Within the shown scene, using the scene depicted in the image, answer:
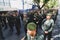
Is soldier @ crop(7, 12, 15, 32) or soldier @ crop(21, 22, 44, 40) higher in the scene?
soldier @ crop(21, 22, 44, 40)

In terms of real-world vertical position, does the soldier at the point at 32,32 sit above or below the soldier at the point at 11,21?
above

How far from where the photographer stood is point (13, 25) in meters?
13.5

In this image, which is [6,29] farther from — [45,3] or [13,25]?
[45,3]

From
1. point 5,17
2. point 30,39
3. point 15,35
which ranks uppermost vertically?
point 30,39

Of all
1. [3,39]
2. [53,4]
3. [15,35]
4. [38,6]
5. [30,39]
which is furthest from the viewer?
[53,4]

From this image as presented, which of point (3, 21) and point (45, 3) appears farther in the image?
point (45, 3)

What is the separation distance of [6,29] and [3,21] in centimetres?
64

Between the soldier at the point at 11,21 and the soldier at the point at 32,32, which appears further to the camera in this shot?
the soldier at the point at 11,21

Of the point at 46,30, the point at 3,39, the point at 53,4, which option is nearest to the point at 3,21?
the point at 3,39

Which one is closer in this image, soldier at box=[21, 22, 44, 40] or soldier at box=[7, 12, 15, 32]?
soldier at box=[21, 22, 44, 40]

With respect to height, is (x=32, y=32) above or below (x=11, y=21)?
above

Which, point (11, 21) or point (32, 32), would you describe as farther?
point (11, 21)

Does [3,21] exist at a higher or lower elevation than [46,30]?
lower

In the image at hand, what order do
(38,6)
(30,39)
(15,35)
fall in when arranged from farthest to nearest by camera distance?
(38,6)
(15,35)
(30,39)
